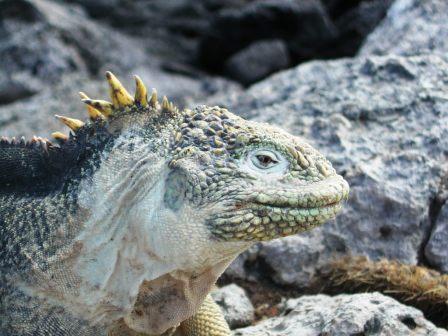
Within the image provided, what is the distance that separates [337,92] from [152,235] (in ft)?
13.0

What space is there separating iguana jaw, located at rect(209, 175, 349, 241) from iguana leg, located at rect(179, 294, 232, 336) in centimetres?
105

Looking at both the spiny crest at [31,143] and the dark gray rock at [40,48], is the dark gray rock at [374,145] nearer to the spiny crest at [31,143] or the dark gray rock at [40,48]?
the spiny crest at [31,143]

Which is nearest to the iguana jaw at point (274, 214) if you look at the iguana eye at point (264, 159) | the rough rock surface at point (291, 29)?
the iguana eye at point (264, 159)

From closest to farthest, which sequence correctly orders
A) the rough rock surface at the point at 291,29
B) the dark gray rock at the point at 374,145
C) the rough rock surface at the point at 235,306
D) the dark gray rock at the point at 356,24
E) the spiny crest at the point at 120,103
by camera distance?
the spiny crest at the point at 120,103 → the rough rock surface at the point at 235,306 → the dark gray rock at the point at 374,145 → the dark gray rock at the point at 356,24 → the rough rock surface at the point at 291,29

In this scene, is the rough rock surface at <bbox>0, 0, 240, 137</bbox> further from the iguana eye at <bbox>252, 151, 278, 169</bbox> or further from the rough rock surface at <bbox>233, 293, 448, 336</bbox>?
the iguana eye at <bbox>252, 151, 278, 169</bbox>

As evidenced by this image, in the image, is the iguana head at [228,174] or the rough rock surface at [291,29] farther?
the rough rock surface at [291,29]

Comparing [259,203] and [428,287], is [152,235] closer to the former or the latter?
[259,203]

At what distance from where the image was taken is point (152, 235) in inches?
156

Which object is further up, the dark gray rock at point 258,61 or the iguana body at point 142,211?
the iguana body at point 142,211

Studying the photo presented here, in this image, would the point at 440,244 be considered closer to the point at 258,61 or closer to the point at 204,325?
the point at 204,325

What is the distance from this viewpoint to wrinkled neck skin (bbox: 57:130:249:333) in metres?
3.98

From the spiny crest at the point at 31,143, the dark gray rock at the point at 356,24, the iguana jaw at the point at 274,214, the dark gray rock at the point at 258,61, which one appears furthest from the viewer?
the dark gray rock at the point at 356,24

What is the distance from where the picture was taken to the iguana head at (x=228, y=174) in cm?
395

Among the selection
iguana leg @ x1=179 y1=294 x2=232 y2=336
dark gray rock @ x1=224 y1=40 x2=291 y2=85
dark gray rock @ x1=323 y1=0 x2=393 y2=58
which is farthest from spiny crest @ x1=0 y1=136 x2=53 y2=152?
dark gray rock @ x1=323 y1=0 x2=393 y2=58
